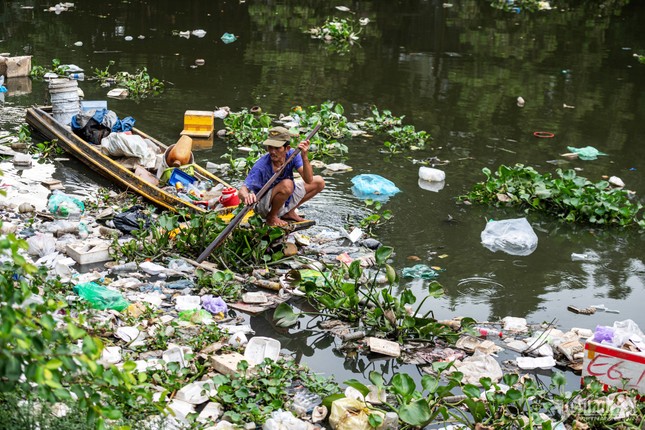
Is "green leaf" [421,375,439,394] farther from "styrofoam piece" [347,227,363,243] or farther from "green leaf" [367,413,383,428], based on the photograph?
"styrofoam piece" [347,227,363,243]

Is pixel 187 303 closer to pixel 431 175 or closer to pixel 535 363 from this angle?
pixel 535 363

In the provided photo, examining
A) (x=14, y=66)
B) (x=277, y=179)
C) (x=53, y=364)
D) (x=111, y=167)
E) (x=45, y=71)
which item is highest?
(x=53, y=364)

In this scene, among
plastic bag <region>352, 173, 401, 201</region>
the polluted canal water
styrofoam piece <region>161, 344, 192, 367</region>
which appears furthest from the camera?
plastic bag <region>352, 173, 401, 201</region>

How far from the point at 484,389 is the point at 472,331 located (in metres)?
0.53

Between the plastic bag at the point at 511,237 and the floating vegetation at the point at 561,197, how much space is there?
70cm

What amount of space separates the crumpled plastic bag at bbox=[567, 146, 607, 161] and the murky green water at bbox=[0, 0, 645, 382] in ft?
0.47

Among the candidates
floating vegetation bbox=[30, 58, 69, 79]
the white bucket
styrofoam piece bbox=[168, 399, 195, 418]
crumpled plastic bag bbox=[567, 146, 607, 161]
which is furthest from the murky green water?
styrofoam piece bbox=[168, 399, 195, 418]

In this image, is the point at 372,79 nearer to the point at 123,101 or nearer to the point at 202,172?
the point at 123,101

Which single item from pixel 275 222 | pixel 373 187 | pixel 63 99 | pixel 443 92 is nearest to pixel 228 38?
pixel 443 92

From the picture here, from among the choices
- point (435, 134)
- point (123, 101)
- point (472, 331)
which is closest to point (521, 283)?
point (472, 331)

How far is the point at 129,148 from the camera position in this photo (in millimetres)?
7676

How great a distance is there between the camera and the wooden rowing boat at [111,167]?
6.71 m

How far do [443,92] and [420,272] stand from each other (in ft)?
20.7

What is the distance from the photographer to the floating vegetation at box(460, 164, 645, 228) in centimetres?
740
